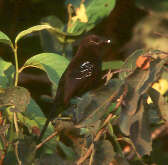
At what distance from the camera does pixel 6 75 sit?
990mm

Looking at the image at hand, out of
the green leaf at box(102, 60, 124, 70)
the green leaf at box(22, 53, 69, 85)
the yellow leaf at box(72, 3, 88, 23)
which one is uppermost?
the yellow leaf at box(72, 3, 88, 23)

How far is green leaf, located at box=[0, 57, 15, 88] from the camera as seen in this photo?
951mm

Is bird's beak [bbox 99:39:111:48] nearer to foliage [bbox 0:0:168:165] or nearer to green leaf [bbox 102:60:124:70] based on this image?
foliage [bbox 0:0:168:165]

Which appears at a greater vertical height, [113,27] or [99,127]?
[99,127]

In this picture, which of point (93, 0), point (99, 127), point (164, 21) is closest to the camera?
point (99, 127)

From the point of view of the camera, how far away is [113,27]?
7.98 ft

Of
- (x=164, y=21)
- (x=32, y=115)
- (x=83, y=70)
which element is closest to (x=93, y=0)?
(x=32, y=115)

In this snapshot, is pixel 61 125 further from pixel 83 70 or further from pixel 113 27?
pixel 113 27

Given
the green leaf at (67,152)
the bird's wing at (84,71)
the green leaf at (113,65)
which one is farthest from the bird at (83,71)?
the green leaf at (113,65)

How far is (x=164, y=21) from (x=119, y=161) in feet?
5.50

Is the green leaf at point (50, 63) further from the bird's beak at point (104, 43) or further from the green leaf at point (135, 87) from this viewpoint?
the green leaf at point (135, 87)

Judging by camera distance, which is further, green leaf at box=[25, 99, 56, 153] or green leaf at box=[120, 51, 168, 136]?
green leaf at box=[25, 99, 56, 153]

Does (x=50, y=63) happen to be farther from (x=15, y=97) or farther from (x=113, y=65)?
(x=113, y=65)

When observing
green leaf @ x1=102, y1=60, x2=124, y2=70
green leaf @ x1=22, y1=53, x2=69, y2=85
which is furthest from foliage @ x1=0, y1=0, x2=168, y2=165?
green leaf @ x1=102, y1=60, x2=124, y2=70
